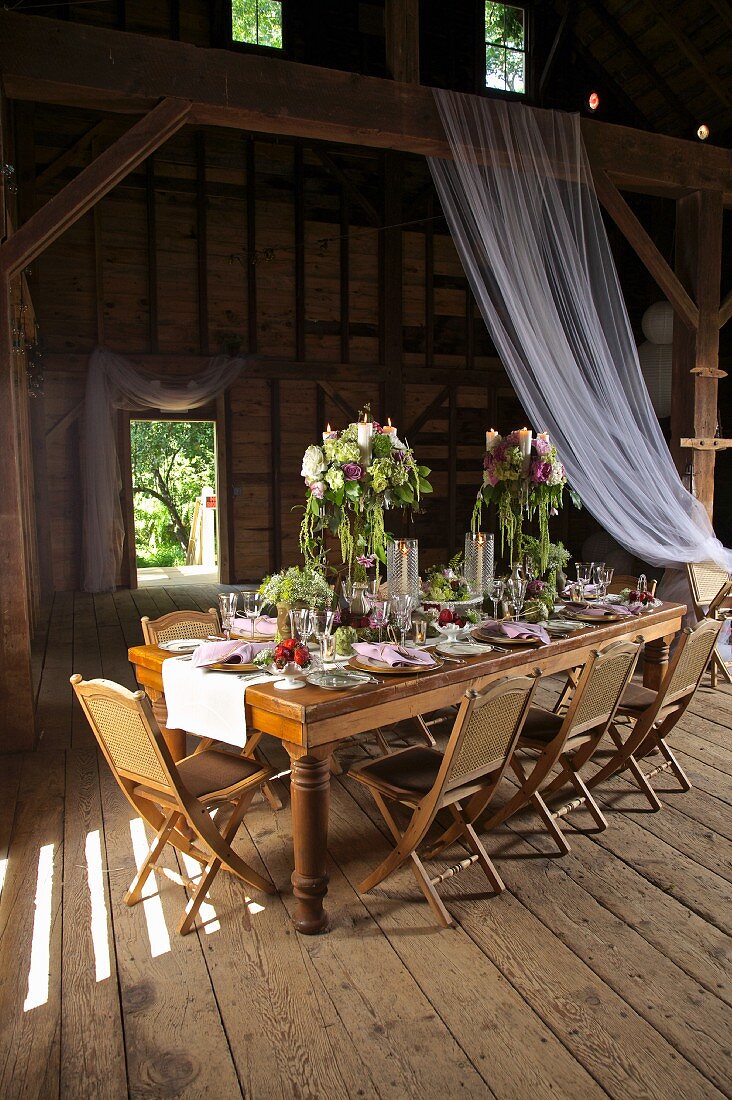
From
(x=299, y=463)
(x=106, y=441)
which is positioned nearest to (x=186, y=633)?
(x=106, y=441)

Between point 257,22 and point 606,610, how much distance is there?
898cm

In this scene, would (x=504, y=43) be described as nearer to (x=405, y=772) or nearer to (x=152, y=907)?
(x=405, y=772)

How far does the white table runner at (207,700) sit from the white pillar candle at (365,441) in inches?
39.8

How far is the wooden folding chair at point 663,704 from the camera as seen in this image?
11.7 feet

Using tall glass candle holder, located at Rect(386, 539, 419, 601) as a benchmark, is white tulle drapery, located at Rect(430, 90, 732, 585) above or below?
above

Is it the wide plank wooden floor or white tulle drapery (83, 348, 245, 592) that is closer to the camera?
the wide plank wooden floor

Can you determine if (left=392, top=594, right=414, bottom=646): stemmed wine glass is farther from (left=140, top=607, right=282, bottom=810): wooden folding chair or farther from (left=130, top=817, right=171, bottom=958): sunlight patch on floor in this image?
(left=130, top=817, right=171, bottom=958): sunlight patch on floor

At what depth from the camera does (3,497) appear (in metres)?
4.29

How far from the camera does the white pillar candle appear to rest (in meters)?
3.40

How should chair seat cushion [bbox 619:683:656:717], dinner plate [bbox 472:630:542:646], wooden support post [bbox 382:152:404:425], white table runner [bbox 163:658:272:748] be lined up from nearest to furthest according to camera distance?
white table runner [bbox 163:658:272:748] → dinner plate [bbox 472:630:542:646] → chair seat cushion [bbox 619:683:656:717] → wooden support post [bbox 382:152:404:425]

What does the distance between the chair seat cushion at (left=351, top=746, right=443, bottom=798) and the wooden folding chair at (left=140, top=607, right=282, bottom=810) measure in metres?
0.64

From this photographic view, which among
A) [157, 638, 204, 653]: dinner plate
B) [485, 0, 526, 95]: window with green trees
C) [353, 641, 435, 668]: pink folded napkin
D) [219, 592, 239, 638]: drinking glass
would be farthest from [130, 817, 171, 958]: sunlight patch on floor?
[485, 0, 526, 95]: window with green trees

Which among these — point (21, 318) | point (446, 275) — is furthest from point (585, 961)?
point (446, 275)

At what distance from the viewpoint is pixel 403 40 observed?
483cm
